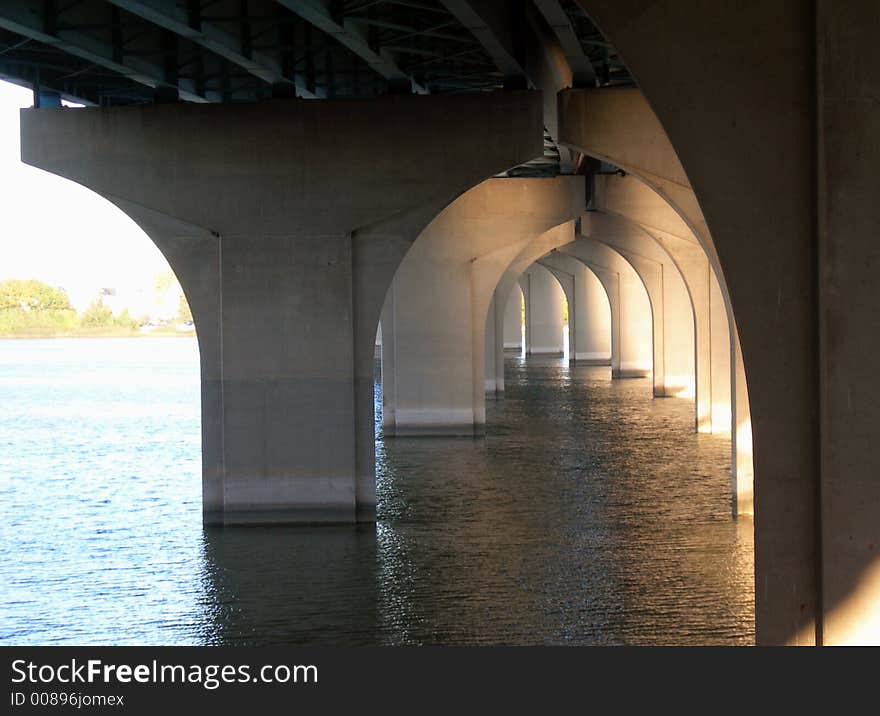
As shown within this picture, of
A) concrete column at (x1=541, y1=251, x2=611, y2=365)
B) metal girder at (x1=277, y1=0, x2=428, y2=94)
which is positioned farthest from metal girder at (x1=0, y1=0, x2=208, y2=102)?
concrete column at (x1=541, y1=251, x2=611, y2=365)

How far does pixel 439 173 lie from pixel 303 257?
2203 millimetres

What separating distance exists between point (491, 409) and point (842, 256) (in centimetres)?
2865

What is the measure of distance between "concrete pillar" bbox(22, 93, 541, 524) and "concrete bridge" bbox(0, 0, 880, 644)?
0.03 metres

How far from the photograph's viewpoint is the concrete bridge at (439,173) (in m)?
6.68

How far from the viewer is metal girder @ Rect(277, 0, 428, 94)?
505 inches

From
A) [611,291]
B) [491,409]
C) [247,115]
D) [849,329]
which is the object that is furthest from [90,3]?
[611,291]

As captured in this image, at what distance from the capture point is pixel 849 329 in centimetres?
663

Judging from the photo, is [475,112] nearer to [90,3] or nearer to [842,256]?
[90,3]

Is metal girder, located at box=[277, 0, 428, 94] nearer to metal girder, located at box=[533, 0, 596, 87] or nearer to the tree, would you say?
metal girder, located at box=[533, 0, 596, 87]

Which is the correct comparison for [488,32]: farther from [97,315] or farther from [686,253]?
[97,315]

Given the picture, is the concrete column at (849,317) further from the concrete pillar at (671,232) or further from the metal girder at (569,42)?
the concrete pillar at (671,232)

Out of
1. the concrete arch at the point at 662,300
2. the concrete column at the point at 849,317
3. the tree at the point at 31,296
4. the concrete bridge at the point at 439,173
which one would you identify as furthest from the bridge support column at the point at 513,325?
the concrete column at the point at 849,317

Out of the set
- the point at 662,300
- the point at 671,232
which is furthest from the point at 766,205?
the point at 662,300

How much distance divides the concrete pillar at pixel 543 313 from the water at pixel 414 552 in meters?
42.8
